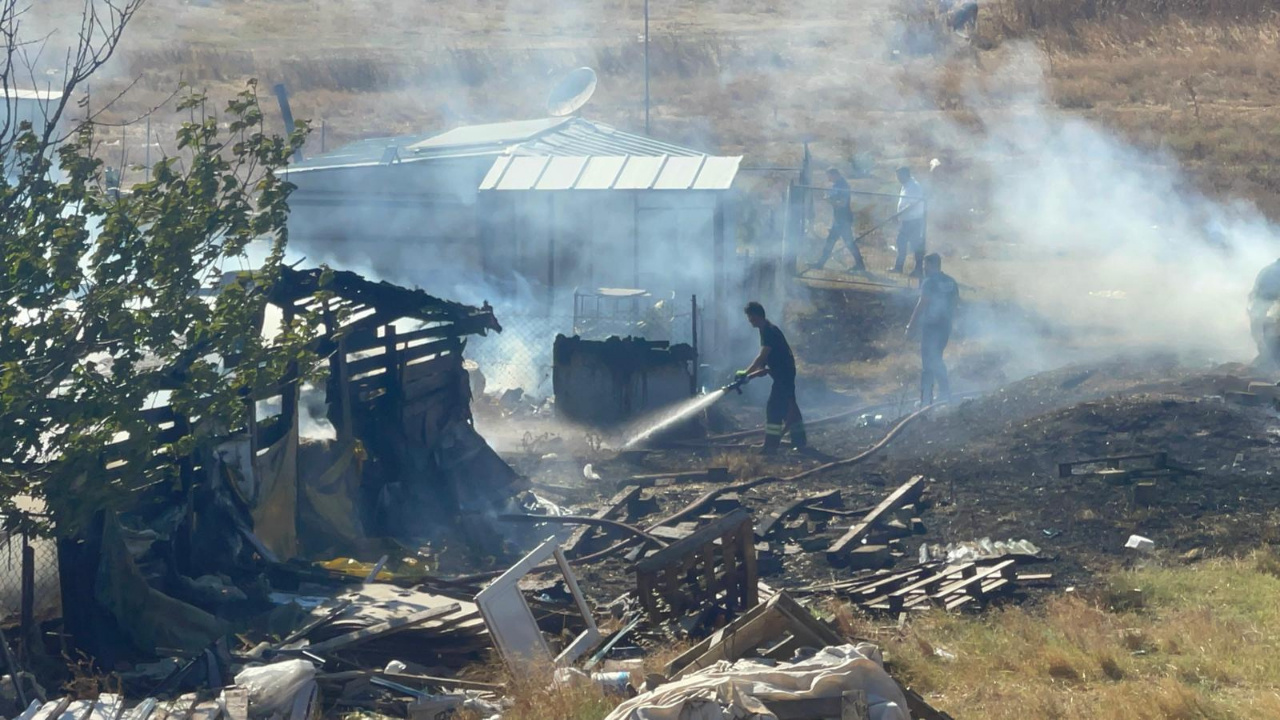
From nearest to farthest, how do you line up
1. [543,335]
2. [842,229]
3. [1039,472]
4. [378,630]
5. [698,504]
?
[378,630] < [698,504] < [1039,472] < [543,335] < [842,229]

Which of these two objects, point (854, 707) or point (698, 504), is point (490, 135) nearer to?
point (698, 504)

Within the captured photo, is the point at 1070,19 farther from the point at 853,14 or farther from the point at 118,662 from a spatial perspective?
the point at 118,662

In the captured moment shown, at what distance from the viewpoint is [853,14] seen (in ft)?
149

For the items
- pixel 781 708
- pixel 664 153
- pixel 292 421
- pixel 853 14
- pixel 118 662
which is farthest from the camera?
pixel 853 14

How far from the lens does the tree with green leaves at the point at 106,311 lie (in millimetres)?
6473

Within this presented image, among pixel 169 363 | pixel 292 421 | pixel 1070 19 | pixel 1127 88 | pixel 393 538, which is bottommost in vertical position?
pixel 393 538

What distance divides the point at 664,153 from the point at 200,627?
525 inches

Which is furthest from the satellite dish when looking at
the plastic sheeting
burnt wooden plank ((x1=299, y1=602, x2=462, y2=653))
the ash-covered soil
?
the plastic sheeting

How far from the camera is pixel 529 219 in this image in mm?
17453

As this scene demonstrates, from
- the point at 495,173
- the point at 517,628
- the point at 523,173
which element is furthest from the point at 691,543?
the point at 495,173

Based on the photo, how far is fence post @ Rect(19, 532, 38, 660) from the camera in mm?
6797

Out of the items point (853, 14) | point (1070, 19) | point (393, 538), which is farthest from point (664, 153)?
point (853, 14)

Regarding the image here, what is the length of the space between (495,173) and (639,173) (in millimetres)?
2000

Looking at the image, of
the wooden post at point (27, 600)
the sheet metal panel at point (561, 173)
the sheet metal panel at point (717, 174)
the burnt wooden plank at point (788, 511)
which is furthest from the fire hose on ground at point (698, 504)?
the sheet metal panel at point (561, 173)
